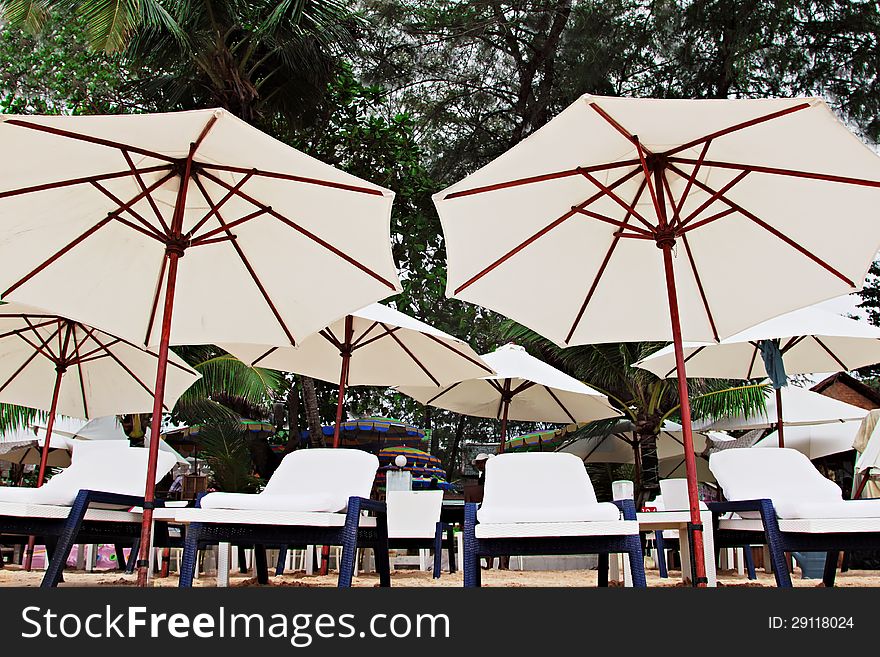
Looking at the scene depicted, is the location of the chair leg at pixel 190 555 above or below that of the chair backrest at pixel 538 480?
below

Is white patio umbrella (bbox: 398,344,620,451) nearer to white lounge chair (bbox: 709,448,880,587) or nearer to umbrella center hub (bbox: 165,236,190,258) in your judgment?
white lounge chair (bbox: 709,448,880,587)

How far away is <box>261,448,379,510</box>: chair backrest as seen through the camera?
5.27 metres

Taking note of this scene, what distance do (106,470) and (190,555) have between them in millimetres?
2504

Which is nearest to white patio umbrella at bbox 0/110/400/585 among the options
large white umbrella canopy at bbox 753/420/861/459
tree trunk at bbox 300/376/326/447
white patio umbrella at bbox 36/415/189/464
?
white patio umbrella at bbox 36/415/189/464

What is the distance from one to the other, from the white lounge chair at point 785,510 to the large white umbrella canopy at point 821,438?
25.1 feet

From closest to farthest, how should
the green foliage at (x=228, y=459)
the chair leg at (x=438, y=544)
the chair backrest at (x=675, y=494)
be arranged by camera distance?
the chair leg at (x=438, y=544), the chair backrest at (x=675, y=494), the green foliage at (x=228, y=459)

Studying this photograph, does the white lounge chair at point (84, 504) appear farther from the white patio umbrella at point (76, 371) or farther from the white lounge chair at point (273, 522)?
the white patio umbrella at point (76, 371)

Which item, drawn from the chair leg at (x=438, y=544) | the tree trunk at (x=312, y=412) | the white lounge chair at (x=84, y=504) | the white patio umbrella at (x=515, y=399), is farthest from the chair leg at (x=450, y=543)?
the tree trunk at (x=312, y=412)

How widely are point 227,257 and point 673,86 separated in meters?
10.4

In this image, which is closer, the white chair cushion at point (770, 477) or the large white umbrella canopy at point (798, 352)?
the white chair cushion at point (770, 477)

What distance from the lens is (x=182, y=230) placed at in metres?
5.39

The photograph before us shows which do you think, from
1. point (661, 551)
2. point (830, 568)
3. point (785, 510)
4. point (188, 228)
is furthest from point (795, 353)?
point (188, 228)

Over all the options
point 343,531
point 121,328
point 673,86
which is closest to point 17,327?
point 121,328

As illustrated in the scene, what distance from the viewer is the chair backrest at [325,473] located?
5266mm
